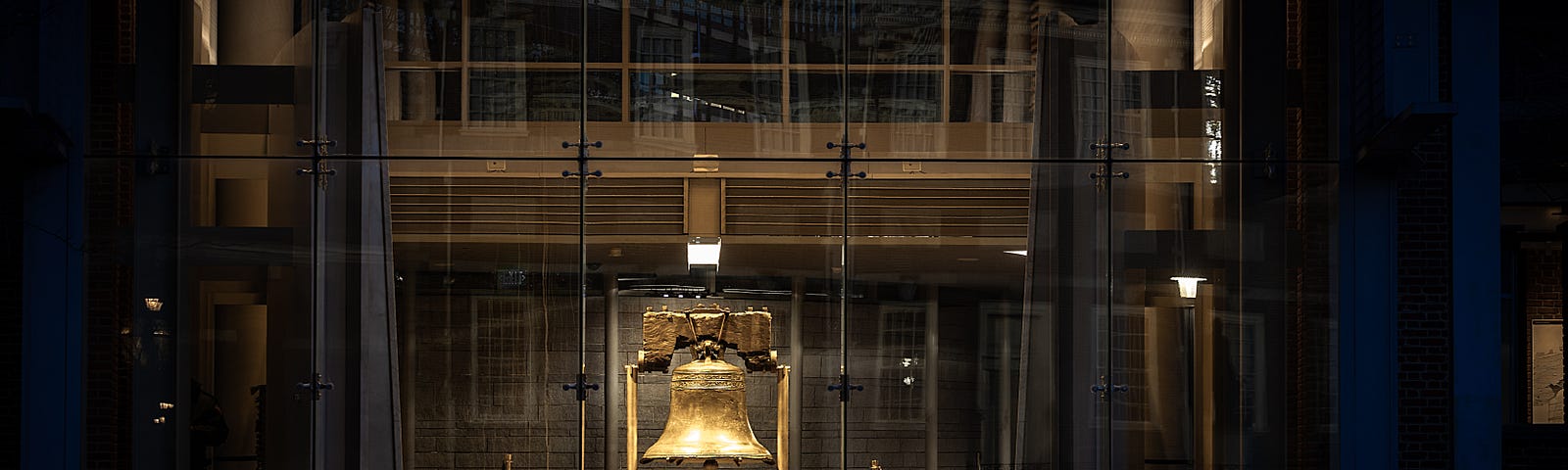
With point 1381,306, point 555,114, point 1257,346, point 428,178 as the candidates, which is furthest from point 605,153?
point 1381,306

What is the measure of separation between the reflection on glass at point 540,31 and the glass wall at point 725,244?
0.06ft

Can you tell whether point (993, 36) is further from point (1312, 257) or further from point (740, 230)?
point (1312, 257)

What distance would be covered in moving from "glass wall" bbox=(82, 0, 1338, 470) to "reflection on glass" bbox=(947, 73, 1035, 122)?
0.07 ft

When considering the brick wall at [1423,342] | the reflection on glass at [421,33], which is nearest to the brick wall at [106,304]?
the reflection on glass at [421,33]

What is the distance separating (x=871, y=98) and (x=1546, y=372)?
4576 mm

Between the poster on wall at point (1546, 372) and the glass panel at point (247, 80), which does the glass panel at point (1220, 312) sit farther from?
the glass panel at point (247, 80)

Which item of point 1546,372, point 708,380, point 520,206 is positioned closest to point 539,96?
point 520,206

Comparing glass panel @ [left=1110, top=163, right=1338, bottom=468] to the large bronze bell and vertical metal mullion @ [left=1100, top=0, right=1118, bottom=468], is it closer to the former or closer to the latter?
vertical metal mullion @ [left=1100, top=0, right=1118, bottom=468]

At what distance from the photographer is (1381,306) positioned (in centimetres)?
973

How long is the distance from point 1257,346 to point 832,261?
2.52 metres

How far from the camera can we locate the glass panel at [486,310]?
9727 millimetres

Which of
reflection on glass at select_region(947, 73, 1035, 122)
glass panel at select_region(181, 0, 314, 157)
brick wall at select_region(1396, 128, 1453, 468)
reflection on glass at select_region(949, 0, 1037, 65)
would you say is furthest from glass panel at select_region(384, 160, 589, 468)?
brick wall at select_region(1396, 128, 1453, 468)

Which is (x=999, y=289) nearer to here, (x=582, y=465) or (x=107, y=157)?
(x=582, y=465)

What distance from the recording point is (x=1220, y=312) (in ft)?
32.4
